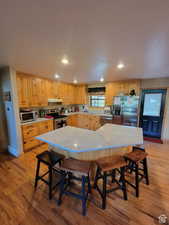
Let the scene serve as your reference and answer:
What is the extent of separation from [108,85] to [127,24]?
3.60 m

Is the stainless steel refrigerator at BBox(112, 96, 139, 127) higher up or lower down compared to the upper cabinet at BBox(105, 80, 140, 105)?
lower down

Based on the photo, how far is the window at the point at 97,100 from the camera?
209 inches

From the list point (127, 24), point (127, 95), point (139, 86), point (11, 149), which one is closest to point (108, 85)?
point (127, 95)

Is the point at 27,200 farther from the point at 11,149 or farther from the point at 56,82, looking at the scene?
the point at 56,82

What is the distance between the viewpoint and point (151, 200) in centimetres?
170

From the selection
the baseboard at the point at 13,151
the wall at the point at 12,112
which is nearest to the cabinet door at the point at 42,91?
the wall at the point at 12,112

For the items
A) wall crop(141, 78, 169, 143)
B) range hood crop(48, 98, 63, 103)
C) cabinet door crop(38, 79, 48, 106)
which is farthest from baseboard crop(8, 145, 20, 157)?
wall crop(141, 78, 169, 143)

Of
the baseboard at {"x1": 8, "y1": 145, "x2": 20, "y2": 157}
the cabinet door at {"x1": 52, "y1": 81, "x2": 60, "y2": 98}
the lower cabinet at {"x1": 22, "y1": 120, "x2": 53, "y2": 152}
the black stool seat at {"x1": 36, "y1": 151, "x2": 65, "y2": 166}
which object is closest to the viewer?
the black stool seat at {"x1": 36, "y1": 151, "x2": 65, "y2": 166}

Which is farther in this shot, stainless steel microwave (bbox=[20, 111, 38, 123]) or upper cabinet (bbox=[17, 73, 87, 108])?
upper cabinet (bbox=[17, 73, 87, 108])

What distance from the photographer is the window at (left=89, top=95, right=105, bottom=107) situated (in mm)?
5301

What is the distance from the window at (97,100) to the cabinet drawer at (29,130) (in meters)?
3.16

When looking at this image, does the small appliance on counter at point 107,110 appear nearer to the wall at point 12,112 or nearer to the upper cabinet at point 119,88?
the upper cabinet at point 119,88

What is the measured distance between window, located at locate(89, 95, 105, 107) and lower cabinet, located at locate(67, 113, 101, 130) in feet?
2.61

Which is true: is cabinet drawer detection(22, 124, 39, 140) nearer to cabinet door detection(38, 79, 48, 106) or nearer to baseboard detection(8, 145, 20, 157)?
baseboard detection(8, 145, 20, 157)
